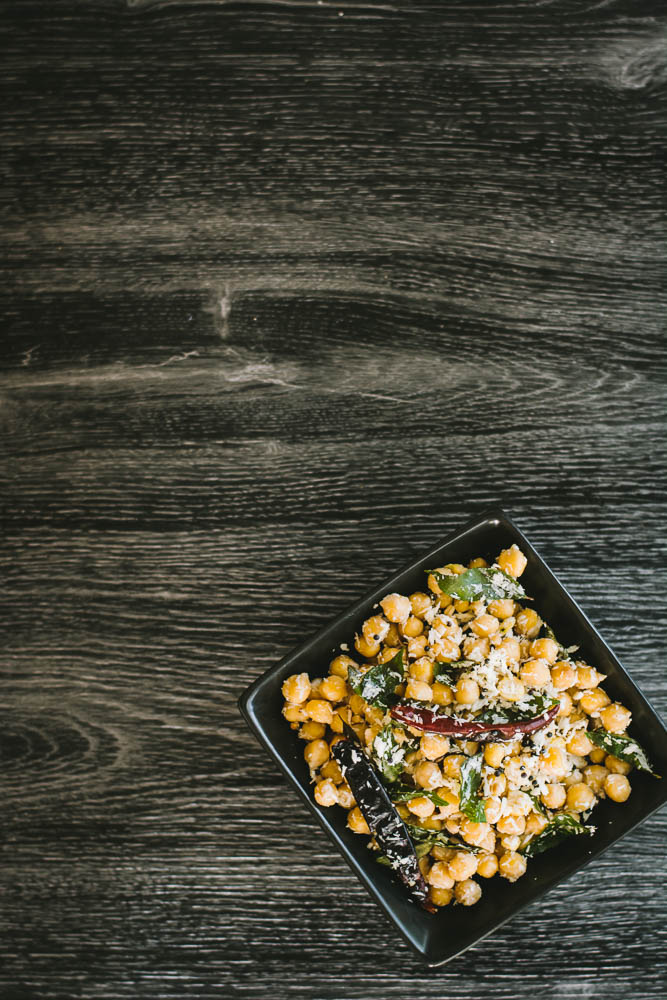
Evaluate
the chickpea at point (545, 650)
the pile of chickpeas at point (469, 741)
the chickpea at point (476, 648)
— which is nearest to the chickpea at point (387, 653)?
the pile of chickpeas at point (469, 741)

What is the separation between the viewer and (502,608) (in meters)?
1.15

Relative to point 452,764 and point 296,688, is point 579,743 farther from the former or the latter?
point 296,688

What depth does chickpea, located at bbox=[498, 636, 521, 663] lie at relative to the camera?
1111 mm

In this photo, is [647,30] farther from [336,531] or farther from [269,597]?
[269,597]

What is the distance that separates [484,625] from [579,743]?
23 centimetres

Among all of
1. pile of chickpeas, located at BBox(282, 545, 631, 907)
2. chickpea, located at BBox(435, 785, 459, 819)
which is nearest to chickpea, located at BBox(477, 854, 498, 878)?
pile of chickpeas, located at BBox(282, 545, 631, 907)

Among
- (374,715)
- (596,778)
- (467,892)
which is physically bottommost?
(467,892)

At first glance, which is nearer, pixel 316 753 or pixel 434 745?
pixel 434 745

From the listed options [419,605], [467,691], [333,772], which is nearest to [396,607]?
[419,605]

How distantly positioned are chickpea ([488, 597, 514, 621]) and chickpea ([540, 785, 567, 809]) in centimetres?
25

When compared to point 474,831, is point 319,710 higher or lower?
higher

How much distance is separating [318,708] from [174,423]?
59cm

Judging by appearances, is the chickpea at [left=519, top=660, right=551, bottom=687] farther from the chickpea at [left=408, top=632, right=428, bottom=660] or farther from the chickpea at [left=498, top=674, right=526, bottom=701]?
the chickpea at [left=408, top=632, right=428, bottom=660]

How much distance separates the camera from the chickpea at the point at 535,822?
3.62 feet
